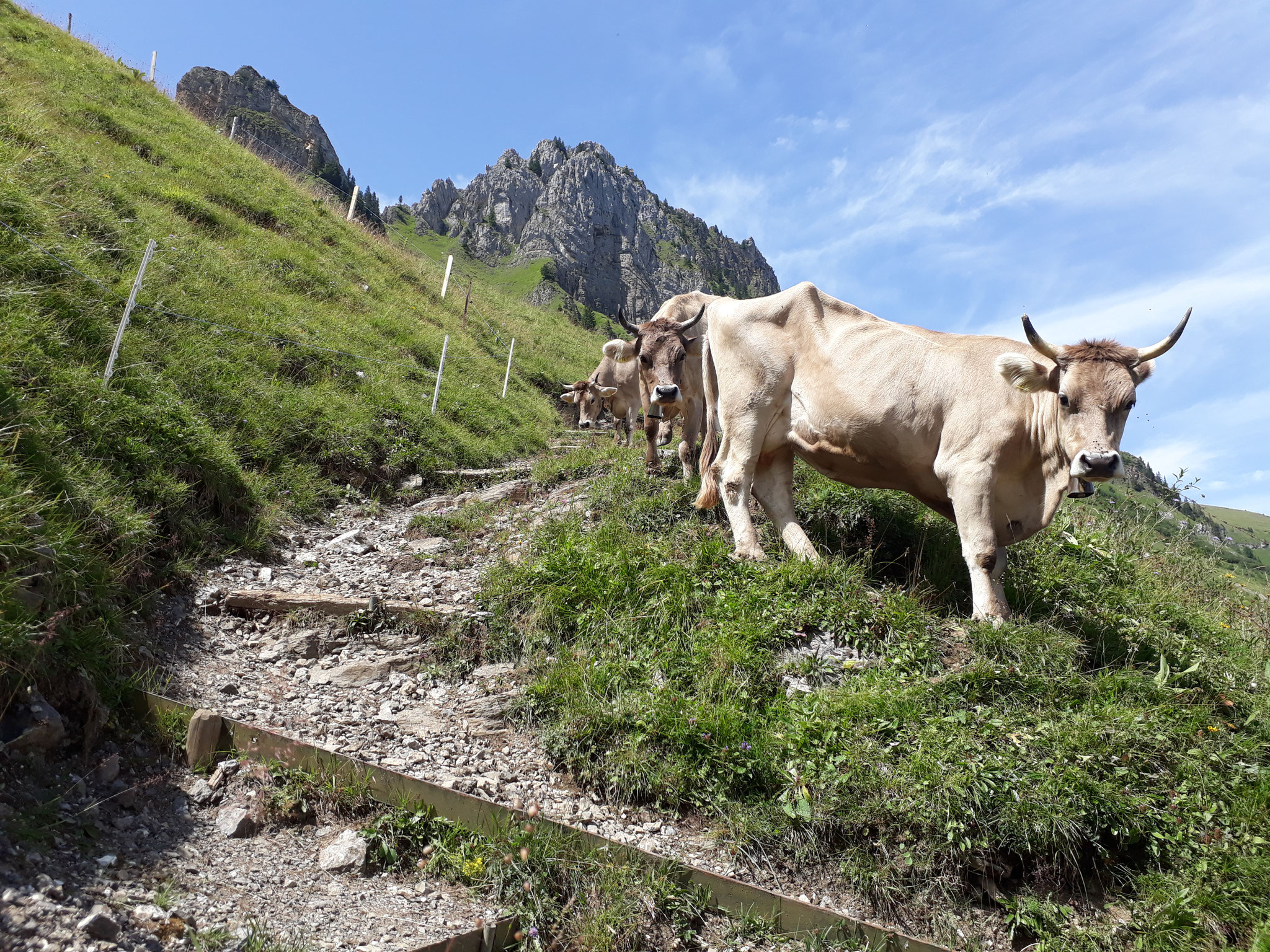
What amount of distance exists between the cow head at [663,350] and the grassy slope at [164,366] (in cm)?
358

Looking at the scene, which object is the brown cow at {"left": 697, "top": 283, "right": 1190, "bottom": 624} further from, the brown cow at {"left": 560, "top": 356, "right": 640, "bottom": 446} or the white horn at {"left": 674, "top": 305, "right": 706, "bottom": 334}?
the brown cow at {"left": 560, "top": 356, "right": 640, "bottom": 446}

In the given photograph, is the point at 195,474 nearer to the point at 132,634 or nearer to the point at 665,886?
the point at 132,634

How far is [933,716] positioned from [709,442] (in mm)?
4211

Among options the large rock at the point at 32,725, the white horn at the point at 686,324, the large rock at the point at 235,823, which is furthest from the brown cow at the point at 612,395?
the large rock at the point at 32,725

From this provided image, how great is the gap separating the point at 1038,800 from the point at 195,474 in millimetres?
7341

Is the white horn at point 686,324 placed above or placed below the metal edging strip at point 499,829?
above

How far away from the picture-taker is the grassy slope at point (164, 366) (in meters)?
4.71

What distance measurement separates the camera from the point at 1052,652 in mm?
5059

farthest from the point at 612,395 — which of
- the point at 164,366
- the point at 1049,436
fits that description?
the point at 1049,436

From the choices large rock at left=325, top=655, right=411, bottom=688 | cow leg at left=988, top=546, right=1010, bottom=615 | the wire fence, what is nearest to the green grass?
large rock at left=325, top=655, right=411, bottom=688

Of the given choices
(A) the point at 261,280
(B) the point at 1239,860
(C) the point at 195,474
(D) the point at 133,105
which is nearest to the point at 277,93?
(D) the point at 133,105

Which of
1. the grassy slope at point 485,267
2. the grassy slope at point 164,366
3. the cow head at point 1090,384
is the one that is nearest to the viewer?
Result: the grassy slope at point 164,366

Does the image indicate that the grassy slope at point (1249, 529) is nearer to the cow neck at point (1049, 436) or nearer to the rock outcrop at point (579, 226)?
the cow neck at point (1049, 436)

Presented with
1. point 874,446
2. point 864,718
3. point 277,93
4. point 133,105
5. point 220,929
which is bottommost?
point 220,929
